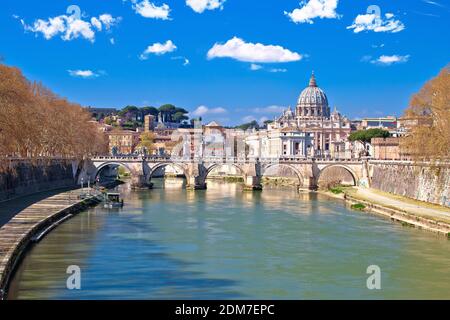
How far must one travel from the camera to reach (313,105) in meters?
137

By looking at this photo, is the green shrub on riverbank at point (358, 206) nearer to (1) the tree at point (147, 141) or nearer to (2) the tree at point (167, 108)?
(1) the tree at point (147, 141)

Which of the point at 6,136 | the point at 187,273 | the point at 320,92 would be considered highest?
the point at 320,92

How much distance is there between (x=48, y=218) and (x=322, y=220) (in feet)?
45.3

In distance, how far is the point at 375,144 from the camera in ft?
239

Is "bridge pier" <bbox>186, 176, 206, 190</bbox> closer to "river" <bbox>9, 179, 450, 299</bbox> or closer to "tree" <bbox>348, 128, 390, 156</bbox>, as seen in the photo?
"river" <bbox>9, 179, 450, 299</bbox>

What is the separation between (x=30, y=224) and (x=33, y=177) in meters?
19.9

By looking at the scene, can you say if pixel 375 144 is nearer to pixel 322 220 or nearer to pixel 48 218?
pixel 322 220

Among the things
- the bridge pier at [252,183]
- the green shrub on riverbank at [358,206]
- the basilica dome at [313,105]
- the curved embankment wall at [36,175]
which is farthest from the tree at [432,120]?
A: the basilica dome at [313,105]

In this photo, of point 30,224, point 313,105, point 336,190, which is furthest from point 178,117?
point 30,224

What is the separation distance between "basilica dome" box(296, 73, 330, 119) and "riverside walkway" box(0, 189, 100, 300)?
94.8m

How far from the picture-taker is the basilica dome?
13688cm
